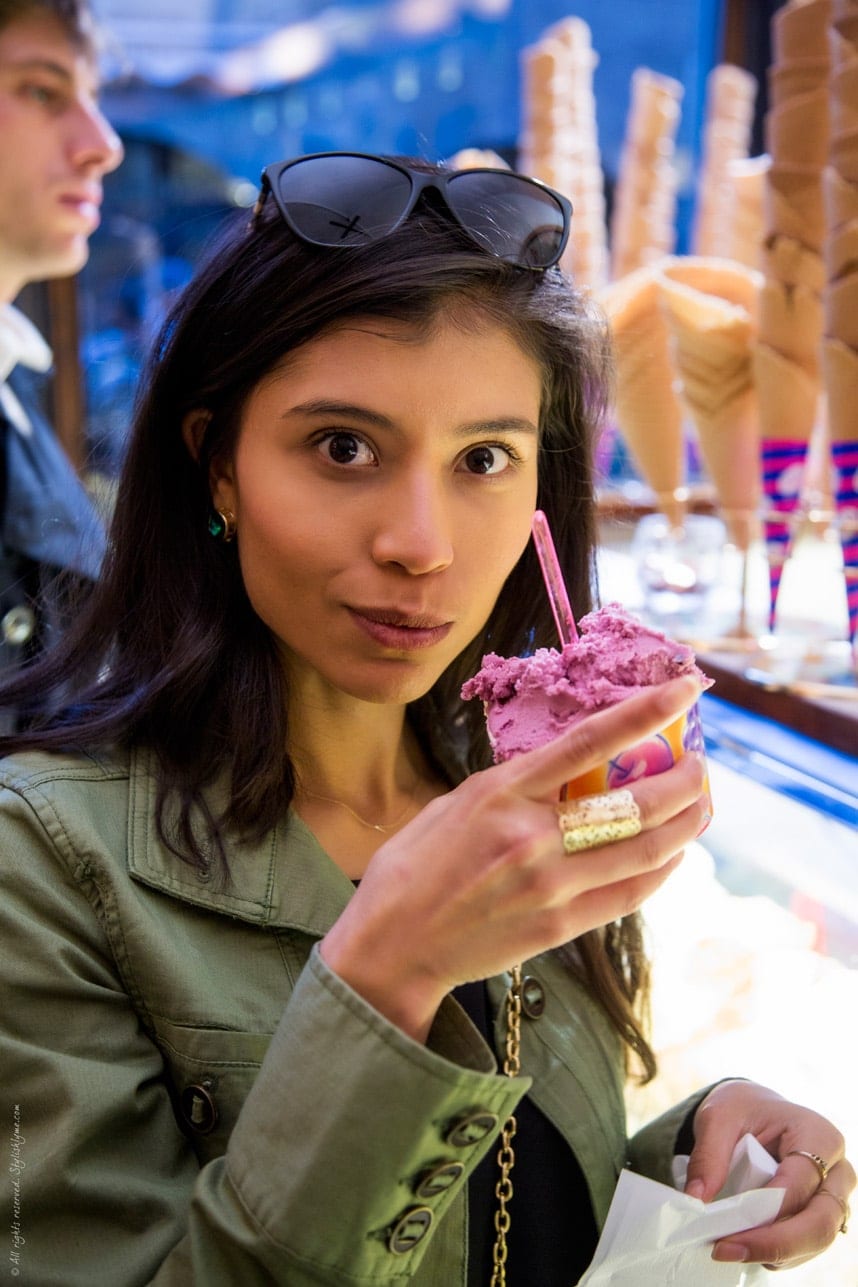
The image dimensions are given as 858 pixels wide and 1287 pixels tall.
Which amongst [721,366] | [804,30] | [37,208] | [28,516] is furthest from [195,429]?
[37,208]

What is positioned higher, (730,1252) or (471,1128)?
(471,1128)

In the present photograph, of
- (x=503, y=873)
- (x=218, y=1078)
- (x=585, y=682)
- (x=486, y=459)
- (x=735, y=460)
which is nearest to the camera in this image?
(x=503, y=873)

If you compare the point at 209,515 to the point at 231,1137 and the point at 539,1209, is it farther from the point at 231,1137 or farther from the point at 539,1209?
the point at 539,1209

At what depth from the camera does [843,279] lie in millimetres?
1625

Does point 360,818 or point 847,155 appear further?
point 847,155

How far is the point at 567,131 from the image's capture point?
251 centimetres

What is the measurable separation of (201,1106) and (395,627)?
0.44m

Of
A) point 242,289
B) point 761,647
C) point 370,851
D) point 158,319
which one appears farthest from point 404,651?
point 761,647

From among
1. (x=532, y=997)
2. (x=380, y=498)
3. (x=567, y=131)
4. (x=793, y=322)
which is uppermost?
(x=567, y=131)

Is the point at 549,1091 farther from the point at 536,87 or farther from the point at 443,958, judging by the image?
the point at 536,87

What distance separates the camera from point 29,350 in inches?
110

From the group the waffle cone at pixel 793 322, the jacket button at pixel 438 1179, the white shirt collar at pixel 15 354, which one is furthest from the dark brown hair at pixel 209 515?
the white shirt collar at pixel 15 354

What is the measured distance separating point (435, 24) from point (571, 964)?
4287mm

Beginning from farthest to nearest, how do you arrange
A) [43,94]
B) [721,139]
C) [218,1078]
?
[721,139]
[43,94]
[218,1078]
